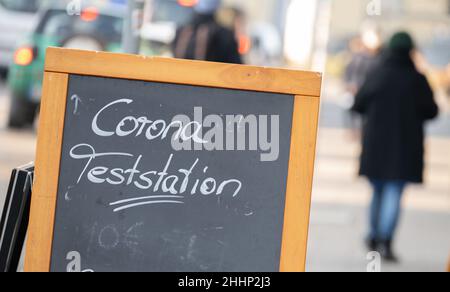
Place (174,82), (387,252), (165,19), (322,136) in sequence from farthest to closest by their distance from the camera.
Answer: (322,136)
(165,19)
(387,252)
(174,82)

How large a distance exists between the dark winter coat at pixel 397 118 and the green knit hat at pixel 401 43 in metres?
0.05

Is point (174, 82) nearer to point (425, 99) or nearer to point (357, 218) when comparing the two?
point (425, 99)

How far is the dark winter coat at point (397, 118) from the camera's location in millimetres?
8078

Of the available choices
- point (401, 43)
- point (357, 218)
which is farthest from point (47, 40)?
point (401, 43)

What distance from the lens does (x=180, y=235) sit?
3543 millimetres

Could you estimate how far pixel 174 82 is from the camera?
3531mm

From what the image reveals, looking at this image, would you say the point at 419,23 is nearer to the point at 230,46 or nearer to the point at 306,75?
the point at 230,46

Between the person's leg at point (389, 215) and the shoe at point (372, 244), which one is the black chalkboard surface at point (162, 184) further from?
the shoe at point (372, 244)

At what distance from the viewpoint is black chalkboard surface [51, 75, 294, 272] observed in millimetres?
3521

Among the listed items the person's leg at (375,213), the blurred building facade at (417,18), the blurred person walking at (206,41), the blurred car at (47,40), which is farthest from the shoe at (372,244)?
the blurred building facade at (417,18)

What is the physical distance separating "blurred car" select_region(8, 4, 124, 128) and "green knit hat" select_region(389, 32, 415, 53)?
4.74 metres

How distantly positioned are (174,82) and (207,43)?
17.5ft

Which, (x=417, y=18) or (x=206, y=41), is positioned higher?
(x=417, y=18)
